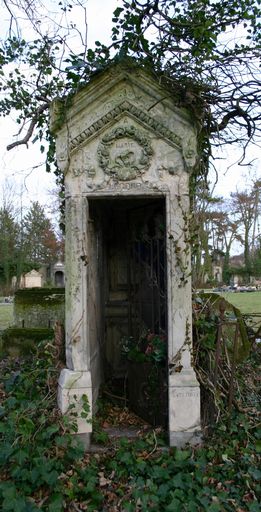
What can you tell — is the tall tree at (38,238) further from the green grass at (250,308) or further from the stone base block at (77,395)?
the stone base block at (77,395)

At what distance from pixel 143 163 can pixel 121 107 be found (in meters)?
0.51

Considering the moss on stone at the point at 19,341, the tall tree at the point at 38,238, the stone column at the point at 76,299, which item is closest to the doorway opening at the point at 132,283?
the stone column at the point at 76,299

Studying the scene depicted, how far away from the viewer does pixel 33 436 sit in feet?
10.5

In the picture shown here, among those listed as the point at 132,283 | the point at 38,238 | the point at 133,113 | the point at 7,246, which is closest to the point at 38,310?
the point at 132,283

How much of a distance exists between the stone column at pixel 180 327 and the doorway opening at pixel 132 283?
230mm

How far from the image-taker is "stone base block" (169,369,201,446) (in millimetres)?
3463

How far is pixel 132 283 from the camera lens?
4.80m

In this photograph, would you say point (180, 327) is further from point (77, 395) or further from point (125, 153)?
point (125, 153)

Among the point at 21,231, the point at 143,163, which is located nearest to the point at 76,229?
the point at 143,163

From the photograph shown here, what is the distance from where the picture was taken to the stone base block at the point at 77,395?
11.4 ft

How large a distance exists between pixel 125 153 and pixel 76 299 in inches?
50.7

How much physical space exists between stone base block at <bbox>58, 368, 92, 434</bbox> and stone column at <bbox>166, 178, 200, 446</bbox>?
670 mm

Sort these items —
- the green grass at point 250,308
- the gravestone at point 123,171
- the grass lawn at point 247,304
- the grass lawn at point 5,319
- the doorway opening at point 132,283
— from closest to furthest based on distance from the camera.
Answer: the gravestone at point 123,171
the doorway opening at point 132,283
the green grass at point 250,308
the grass lawn at point 5,319
the grass lawn at point 247,304

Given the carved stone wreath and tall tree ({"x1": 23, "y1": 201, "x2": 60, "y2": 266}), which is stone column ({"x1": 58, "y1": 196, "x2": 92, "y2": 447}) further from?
tall tree ({"x1": 23, "y1": 201, "x2": 60, "y2": 266})
